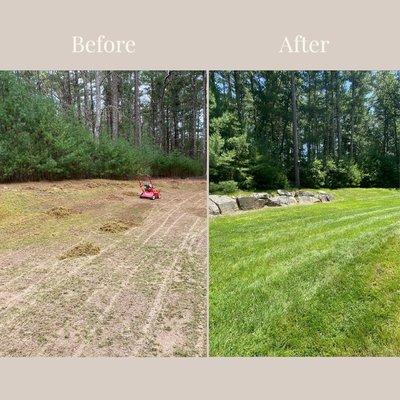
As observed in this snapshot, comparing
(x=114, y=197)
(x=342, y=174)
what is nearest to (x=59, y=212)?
(x=114, y=197)

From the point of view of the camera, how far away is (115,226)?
296 cm

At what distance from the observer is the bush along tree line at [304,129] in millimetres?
2631

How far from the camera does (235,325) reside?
2.59 metres

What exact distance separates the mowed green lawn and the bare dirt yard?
8.3 inches

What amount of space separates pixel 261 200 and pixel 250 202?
0.08m

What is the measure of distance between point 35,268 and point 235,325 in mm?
1538

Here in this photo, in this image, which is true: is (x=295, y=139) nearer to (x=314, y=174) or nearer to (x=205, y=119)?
(x=314, y=174)

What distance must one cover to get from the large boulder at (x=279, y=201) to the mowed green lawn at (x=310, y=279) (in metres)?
0.04

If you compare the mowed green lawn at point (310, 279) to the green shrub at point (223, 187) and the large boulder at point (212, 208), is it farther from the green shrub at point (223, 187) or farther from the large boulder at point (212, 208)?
the green shrub at point (223, 187)

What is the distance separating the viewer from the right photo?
2.55 metres

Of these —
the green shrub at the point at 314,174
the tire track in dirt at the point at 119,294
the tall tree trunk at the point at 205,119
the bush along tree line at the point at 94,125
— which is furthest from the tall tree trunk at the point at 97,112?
the green shrub at the point at 314,174
